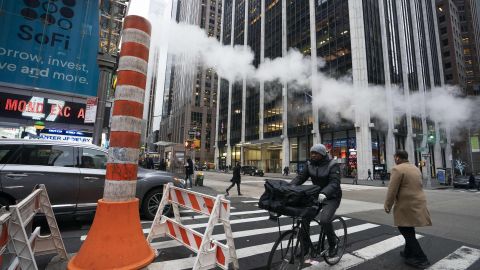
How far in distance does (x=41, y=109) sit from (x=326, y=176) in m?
17.2

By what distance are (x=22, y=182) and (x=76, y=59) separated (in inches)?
538

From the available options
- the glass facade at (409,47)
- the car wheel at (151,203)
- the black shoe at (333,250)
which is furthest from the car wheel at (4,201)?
the glass facade at (409,47)

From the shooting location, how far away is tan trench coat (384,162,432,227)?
13.7 feet

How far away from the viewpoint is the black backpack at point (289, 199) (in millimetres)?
3164

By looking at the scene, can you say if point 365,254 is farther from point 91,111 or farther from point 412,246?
point 91,111

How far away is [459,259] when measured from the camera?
14.9ft

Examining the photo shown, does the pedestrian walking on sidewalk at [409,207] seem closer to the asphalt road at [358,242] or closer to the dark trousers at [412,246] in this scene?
the dark trousers at [412,246]

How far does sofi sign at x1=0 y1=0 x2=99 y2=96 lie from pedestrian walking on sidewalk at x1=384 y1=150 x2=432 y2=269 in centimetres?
1739

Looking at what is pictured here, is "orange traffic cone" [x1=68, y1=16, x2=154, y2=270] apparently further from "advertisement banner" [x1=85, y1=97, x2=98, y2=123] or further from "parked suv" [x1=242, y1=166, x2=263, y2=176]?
"parked suv" [x1=242, y1=166, x2=263, y2=176]

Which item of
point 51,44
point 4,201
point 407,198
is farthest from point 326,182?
point 51,44

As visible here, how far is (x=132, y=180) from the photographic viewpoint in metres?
3.41

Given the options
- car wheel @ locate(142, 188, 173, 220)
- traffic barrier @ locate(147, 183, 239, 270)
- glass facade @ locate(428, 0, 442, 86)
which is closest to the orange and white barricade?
traffic barrier @ locate(147, 183, 239, 270)

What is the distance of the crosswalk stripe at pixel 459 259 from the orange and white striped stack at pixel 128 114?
4816 millimetres

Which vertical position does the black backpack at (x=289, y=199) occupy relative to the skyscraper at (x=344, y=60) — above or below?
below
